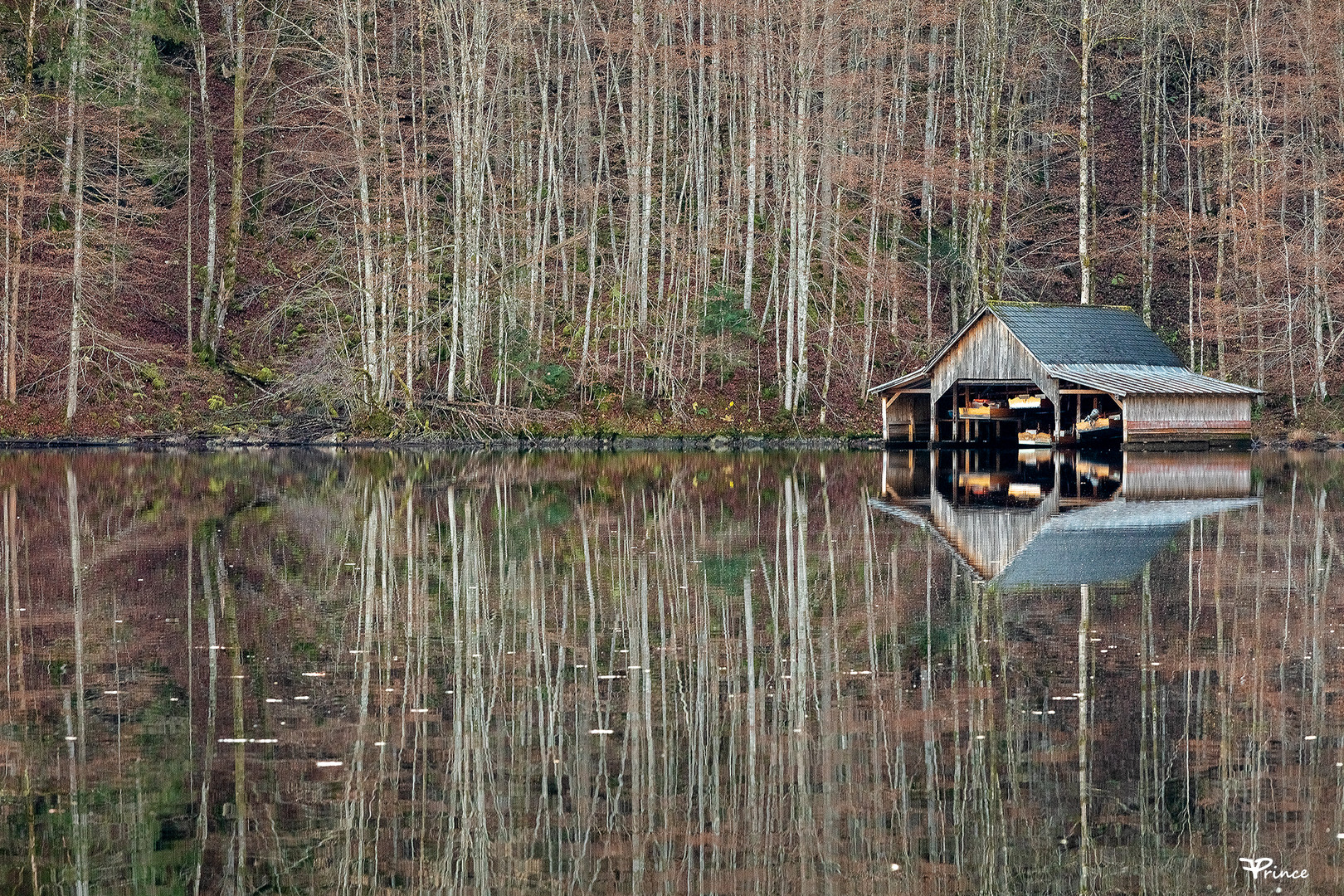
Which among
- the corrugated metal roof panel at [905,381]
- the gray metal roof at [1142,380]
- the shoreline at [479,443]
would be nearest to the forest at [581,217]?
the shoreline at [479,443]

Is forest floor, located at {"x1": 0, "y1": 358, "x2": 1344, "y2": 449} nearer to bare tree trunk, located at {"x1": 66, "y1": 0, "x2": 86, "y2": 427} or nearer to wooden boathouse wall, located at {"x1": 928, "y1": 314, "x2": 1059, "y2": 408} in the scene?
bare tree trunk, located at {"x1": 66, "y1": 0, "x2": 86, "y2": 427}

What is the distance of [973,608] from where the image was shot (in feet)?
44.1

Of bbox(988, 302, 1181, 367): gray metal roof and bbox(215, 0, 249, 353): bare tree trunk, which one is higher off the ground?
bbox(215, 0, 249, 353): bare tree trunk

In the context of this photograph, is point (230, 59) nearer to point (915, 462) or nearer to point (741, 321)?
point (741, 321)

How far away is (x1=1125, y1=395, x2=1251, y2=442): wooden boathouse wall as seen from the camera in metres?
39.9

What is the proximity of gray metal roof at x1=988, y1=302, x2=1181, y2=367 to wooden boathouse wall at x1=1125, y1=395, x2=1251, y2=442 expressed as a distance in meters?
2.03

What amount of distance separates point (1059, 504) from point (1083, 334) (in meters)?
19.5

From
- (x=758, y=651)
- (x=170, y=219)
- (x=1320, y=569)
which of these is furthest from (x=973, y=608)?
(x=170, y=219)

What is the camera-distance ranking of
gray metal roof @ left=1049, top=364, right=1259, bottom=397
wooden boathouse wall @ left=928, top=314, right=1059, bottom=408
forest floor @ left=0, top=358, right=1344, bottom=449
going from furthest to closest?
forest floor @ left=0, top=358, right=1344, bottom=449, wooden boathouse wall @ left=928, top=314, right=1059, bottom=408, gray metal roof @ left=1049, top=364, right=1259, bottom=397

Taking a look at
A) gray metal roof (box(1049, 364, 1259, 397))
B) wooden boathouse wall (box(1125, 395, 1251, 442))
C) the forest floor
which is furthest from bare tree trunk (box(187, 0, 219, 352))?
wooden boathouse wall (box(1125, 395, 1251, 442))

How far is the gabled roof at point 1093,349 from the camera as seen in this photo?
1598 inches

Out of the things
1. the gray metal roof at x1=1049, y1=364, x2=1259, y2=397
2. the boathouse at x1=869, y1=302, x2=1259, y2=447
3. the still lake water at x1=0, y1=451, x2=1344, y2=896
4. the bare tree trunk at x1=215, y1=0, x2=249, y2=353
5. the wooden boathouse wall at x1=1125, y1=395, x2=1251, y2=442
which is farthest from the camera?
the bare tree trunk at x1=215, y1=0, x2=249, y2=353

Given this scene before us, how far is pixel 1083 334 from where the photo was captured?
42.0m

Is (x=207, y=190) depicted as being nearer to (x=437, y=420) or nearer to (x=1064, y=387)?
(x=437, y=420)
